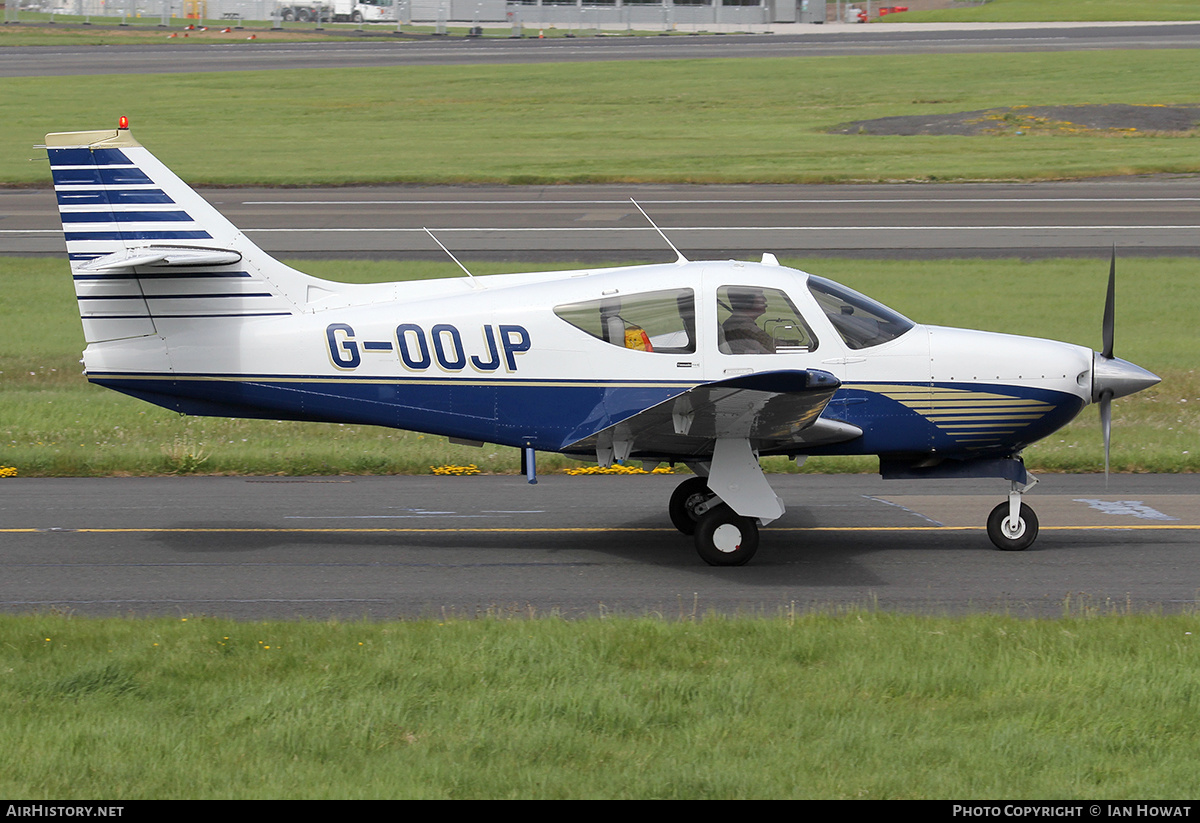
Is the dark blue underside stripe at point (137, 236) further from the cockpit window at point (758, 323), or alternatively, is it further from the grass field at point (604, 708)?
the cockpit window at point (758, 323)

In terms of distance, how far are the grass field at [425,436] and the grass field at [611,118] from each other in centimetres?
1097

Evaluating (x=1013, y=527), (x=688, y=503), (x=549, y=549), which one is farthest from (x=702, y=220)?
(x=549, y=549)

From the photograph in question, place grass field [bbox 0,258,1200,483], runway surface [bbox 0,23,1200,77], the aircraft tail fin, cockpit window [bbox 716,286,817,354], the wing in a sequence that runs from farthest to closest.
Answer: runway surface [bbox 0,23,1200,77] → grass field [bbox 0,258,1200,483] → the aircraft tail fin → cockpit window [bbox 716,286,817,354] → the wing

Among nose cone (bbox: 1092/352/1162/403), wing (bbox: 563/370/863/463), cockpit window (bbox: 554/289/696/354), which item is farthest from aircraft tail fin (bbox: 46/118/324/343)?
nose cone (bbox: 1092/352/1162/403)

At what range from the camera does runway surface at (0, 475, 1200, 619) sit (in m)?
9.48

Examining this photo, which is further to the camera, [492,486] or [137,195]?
[492,486]

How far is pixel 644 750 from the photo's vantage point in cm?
630

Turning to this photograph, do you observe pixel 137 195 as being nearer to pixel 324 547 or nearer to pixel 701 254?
pixel 324 547

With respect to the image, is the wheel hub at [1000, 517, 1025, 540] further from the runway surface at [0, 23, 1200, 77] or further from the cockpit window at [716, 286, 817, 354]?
the runway surface at [0, 23, 1200, 77]

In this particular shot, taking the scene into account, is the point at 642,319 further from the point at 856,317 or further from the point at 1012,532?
the point at 1012,532

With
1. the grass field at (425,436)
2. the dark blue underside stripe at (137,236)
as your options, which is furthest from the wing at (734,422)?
the grass field at (425,436)

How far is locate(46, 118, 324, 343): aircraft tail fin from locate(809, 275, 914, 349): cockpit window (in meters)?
4.50

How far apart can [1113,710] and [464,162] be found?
33178 millimetres
